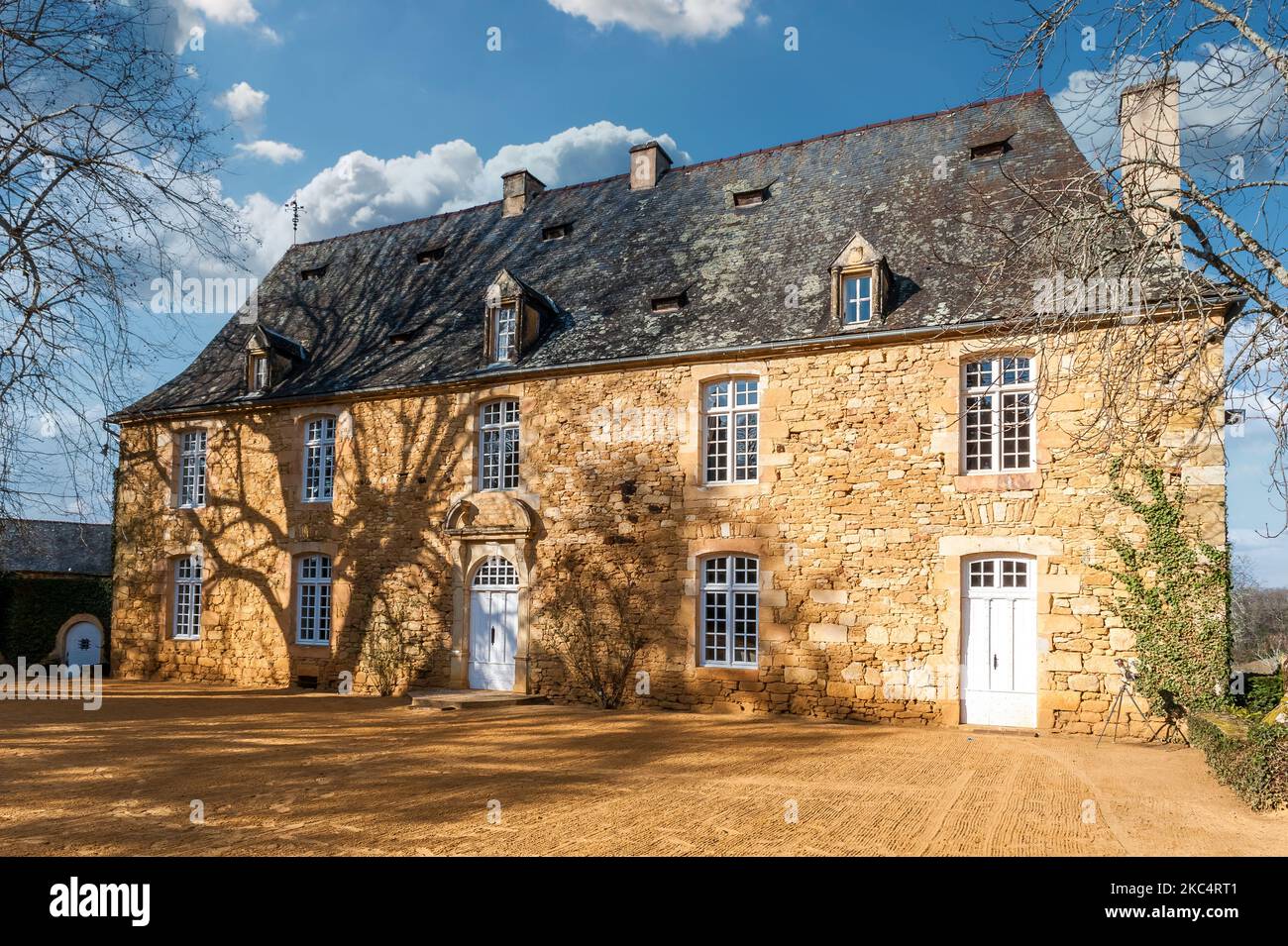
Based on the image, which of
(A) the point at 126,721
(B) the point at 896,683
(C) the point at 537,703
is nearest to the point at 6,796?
(A) the point at 126,721

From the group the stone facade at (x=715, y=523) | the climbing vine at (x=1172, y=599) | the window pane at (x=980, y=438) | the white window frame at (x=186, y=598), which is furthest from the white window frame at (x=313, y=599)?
the climbing vine at (x=1172, y=599)

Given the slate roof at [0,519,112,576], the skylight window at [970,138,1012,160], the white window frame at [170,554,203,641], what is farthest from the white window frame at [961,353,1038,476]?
the slate roof at [0,519,112,576]

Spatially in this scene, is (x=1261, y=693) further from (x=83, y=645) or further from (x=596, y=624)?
(x=83, y=645)

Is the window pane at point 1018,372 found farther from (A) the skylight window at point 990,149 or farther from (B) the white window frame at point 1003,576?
(A) the skylight window at point 990,149

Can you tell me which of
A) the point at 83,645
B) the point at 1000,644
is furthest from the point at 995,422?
the point at 83,645

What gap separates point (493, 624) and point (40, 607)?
12.8 metres

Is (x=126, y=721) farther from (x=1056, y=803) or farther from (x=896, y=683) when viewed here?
(x=1056, y=803)

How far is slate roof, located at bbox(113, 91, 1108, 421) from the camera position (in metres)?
13.6

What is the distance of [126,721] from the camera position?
12.1 m

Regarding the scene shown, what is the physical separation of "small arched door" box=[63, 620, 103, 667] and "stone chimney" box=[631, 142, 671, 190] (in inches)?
648

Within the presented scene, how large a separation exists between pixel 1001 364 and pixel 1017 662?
12.7 ft

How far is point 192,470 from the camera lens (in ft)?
61.0

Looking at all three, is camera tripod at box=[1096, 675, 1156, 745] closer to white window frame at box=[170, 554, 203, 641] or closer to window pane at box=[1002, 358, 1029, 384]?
window pane at box=[1002, 358, 1029, 384]

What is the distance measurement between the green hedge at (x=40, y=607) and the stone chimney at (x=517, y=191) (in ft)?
43.0
